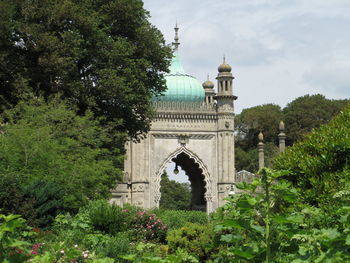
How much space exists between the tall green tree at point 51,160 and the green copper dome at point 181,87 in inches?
865

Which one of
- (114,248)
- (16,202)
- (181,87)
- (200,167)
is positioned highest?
(181,87)

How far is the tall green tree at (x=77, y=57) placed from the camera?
82.5 ft

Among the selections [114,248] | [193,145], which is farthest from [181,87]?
[114,248]

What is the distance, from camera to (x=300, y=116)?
64500mm

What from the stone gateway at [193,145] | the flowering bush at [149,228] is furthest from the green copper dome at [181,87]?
the flowering bush at [149,228]

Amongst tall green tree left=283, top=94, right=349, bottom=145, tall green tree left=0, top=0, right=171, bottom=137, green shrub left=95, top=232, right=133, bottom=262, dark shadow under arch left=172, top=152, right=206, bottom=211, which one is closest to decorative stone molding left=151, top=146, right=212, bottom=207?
dark shadow under arch left=172, top=152, right=206, bottom=211

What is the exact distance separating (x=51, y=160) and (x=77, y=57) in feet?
19.1

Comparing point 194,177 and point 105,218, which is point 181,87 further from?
point 105,218

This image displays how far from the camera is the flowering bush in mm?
20109

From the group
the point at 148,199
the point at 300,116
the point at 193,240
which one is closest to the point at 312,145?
the point at 193,240

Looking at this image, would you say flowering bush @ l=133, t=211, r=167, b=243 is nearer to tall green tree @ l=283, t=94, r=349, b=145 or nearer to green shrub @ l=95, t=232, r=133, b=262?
green shrub @ l=95, t=232, r=133, b=262

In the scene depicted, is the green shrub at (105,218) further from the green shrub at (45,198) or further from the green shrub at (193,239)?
the green shrub at (193,239)

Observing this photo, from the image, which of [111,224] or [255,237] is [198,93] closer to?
[111,224]

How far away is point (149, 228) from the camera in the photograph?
20.2m
